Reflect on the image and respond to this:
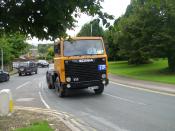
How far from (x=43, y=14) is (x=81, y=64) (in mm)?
12460

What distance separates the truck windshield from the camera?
65.0 feet

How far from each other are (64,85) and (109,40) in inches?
2039

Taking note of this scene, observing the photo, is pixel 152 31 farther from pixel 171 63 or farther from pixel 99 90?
pixel 99 90

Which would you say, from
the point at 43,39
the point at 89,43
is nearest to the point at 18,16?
the point at 43,39

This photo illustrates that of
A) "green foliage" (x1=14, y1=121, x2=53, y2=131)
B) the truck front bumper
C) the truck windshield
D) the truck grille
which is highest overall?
the truck windshield

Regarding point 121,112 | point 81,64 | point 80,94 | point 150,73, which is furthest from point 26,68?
point 121,112

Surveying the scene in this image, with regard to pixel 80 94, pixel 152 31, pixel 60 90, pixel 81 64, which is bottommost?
pixel 80 94

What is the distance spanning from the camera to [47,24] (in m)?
7.57

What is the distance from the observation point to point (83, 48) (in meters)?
20.0

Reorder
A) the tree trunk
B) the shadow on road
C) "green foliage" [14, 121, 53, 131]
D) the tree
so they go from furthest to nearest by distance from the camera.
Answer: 1. the tree trunk
2. the shadow on road
3. "green foliage" [14, 121, 53, 131]
4. the tree

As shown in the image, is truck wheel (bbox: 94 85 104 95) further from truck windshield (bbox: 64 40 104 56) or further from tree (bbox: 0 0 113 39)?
tree (bbox: 0 0 113 39)

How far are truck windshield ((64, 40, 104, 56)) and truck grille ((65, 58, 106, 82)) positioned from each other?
1.44 feet

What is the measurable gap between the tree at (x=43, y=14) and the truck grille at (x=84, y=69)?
11730 millimetres

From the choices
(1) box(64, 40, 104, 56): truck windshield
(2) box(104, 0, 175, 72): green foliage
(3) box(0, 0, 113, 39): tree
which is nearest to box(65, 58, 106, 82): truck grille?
(1) box(64, 40, 104, 56): truck windshield
